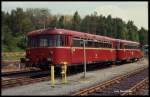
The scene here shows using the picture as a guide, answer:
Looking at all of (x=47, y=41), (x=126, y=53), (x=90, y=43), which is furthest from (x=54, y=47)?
(x=126, y=53)

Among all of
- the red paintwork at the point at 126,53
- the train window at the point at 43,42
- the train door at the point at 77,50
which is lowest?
the red paintwork at the point at 126,53

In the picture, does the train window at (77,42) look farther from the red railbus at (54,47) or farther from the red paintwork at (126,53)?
the red paintwork at (126,53)

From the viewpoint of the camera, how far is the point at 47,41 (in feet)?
85.6

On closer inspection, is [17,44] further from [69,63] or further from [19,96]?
[19,96]

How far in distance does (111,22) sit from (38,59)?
101967 mm

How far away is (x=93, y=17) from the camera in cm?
13225

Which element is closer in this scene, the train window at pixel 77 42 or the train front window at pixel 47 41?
the train front window at pixel 47 41

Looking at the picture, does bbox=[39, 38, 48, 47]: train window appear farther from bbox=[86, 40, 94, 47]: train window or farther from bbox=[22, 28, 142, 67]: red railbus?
bbox=[86, 40, 94, 47]: train window

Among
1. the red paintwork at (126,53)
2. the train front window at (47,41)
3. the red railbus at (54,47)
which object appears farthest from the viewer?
the red paintwork at (126,53)

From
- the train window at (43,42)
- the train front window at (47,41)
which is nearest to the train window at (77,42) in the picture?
the train front window at (47,41)

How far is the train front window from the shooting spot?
25.8m

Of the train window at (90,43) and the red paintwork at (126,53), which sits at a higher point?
the train window at (90,43)

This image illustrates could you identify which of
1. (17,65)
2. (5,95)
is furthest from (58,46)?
(17,65)

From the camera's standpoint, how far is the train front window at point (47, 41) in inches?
1014
